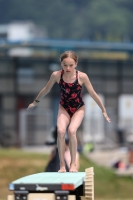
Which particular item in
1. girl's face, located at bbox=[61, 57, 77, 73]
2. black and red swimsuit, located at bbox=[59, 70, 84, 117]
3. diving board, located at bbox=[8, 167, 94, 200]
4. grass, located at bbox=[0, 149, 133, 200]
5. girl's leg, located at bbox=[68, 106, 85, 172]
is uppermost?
girl's face, located at bbox=[61, 57, 77, 73]

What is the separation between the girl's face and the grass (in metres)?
10.0

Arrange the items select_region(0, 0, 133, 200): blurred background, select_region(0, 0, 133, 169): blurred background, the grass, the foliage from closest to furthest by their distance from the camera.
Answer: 1. the grass
2. select_region(0, 0, 133, 200): blurred background
3. select_region(0, 0, 133, 169): blurred background
4. the foliage

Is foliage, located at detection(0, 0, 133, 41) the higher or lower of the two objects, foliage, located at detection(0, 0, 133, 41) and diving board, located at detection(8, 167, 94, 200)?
the higher

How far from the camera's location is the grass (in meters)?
20.8

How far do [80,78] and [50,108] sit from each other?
1083 inches

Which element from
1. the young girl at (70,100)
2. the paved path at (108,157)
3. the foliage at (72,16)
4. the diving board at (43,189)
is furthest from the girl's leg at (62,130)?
the foliage at (72,16)

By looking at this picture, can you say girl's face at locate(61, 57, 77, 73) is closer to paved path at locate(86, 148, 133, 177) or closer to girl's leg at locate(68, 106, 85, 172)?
girl's leg at locate(68, 106, 85, 172)

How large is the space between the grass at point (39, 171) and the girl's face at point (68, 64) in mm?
10027

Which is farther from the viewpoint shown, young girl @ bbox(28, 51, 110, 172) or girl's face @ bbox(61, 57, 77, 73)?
young girl @ bbox(28, 51, 110, 172)

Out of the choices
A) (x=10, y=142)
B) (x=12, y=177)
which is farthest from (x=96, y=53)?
(x=12, y=177)

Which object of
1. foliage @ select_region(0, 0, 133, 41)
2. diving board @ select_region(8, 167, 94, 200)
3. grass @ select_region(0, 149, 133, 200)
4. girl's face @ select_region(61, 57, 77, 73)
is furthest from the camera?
foliage @ select_region(0, 0, 133, 41)

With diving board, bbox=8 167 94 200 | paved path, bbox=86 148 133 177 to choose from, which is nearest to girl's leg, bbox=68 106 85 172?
diving board, bbox=8 167 94 200

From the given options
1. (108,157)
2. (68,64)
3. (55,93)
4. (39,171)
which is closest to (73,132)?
(68,64)

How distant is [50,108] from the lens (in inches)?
1484
